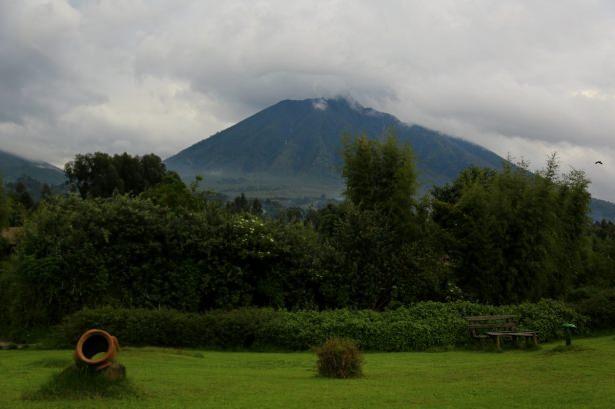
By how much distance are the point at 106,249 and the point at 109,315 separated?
169 inches

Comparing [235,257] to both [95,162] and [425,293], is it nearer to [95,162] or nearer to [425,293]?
[425,293]

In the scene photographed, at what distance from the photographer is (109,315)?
17750 millimetres

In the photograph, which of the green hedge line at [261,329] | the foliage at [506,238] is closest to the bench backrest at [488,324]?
the green hedge line at [261,329]

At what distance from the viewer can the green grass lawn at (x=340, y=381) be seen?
29.1ft

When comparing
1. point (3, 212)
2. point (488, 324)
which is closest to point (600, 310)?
point (488, 324)

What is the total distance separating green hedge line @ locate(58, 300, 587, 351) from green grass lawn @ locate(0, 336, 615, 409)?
1.77m

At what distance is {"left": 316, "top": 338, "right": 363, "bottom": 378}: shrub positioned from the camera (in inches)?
456

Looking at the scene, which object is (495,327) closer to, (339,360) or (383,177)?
(383,177)

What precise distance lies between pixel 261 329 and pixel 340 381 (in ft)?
22.6

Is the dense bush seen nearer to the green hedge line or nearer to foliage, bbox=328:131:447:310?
foliage, bbox=328:131:447:310

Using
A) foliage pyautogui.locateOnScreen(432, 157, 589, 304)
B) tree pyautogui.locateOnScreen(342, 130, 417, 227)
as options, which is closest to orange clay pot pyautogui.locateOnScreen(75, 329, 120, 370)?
tree pyautogui.locateOnScreen(342, 130, 417, 227)

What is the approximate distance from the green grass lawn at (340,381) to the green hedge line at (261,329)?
1.77 meters

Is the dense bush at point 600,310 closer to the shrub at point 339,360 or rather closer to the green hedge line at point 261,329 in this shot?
the green hedge line at point 261,329

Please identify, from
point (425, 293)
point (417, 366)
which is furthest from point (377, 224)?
point (417, 366)
